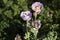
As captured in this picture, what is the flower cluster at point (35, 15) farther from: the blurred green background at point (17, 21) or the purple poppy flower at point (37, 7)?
the blurred green background at point (17, 21)

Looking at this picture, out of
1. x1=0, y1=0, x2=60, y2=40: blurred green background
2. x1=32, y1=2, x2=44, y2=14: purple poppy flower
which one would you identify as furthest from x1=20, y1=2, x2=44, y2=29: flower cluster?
x1=0, y1=0, x2=60, y2=40: blurred green background

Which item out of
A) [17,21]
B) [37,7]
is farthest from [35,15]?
[17,21]

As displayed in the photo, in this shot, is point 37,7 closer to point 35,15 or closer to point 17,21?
point 35,15

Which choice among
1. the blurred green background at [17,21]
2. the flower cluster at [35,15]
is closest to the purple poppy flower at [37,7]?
the flower cluster at [35,15]

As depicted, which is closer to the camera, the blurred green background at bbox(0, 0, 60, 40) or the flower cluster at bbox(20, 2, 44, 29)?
the flower cluster at bbox(20, 2, 44, 29)

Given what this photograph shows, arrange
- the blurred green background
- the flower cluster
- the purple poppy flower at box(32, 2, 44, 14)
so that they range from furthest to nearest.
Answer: the blurred green background, the purple poppy flower at box(32, 2, 44, 14), the flower cluster

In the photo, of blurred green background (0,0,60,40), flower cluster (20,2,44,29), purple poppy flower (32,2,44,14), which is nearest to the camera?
flower cluster (20,2,44,29)

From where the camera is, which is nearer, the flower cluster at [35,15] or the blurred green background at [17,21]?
the flower cluster at [35,15]

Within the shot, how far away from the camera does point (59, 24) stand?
2.44 m

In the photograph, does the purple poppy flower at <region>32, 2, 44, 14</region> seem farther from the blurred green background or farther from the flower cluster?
the blurred green background

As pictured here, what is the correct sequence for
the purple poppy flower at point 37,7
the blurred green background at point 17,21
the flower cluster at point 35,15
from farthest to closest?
1. the blurred green background at point 17,21
2. the purple poppy flower at point 37,7
3. the flower cluster at point 35,15

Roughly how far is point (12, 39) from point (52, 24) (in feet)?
1.26

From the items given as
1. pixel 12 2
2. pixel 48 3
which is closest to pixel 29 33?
pixel 12 2

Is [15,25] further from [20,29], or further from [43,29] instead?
[43,29]
